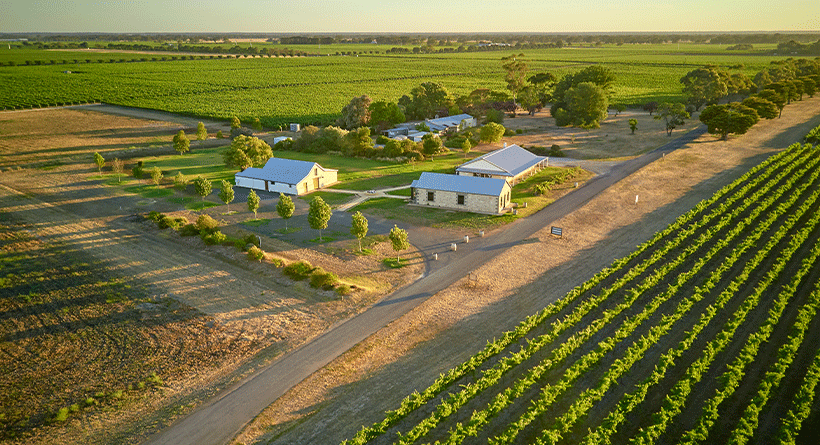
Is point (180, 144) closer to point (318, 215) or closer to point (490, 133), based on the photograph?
point (318, 215)

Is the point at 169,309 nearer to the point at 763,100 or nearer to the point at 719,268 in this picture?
the point at 719,268

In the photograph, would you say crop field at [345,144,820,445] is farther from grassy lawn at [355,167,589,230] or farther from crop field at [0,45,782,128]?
crop field at [0,45,782,128]

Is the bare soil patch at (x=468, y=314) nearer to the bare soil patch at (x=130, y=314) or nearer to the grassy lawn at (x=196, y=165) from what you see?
the bare soil patch at (x=130, y=314)

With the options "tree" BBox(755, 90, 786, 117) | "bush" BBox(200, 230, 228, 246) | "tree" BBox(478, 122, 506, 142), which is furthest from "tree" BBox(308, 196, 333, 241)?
"tree" BBox(755, 90, 786, 117)

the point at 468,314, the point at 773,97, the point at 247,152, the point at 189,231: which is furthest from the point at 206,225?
the point at 773,97

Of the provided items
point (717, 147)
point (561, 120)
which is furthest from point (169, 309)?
point (561, 120)

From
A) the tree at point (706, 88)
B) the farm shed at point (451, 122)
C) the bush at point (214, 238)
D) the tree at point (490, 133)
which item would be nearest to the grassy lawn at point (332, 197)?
the bush at point (214, 238)
